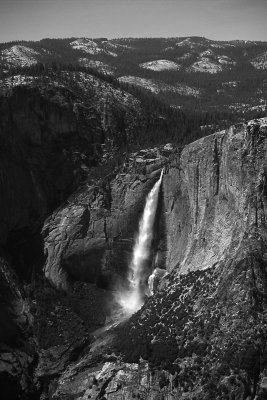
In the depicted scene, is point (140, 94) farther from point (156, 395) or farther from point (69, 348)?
point (156, 395)

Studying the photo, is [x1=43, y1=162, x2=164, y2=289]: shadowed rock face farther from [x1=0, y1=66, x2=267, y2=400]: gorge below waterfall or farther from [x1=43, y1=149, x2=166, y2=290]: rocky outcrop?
[x1=0, y1=66, x2=267, y2=400]: gorge below waterfall

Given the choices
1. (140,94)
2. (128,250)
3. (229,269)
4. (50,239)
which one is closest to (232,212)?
(229,269)

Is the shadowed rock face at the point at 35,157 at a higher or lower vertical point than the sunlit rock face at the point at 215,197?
higher

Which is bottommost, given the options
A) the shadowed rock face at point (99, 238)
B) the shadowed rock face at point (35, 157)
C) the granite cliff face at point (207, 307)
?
the granite cliff face at point (207, 307)

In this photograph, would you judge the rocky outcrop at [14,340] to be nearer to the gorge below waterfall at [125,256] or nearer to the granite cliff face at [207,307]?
the gorge below waterfall at [125,256]

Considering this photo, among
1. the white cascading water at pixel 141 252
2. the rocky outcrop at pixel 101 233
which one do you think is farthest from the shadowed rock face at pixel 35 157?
the white cascading water at pixel 141 252

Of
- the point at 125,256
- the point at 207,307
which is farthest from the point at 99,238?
the point at 207,307
